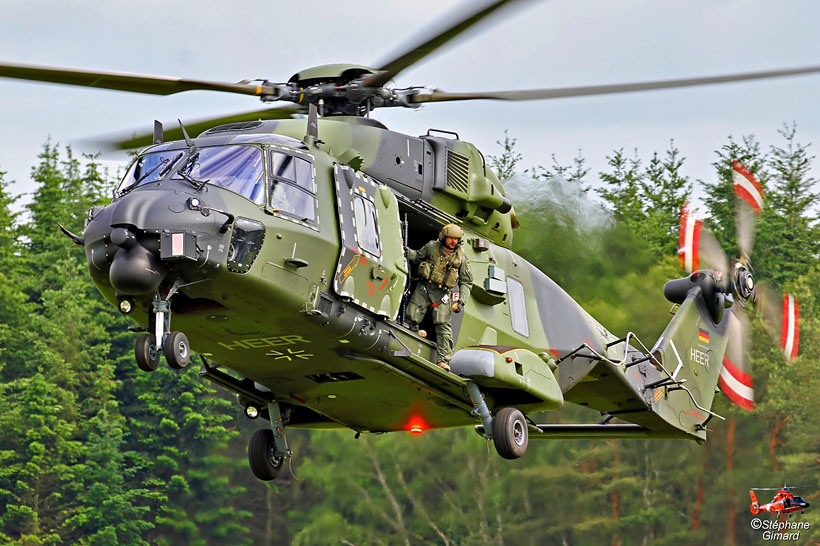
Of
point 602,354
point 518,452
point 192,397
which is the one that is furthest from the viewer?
point 192,397

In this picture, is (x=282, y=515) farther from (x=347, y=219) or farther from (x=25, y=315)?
(x=347, y=219)

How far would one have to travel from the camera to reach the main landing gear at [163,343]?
10413mm

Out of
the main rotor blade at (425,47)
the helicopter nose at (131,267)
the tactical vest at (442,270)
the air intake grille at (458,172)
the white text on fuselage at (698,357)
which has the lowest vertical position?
the white text on fuselage at (698,357)

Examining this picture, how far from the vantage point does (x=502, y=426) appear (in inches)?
497

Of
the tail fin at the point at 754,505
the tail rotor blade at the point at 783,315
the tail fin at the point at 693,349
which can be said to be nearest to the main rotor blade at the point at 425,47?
the tail fin at the point at 693,349

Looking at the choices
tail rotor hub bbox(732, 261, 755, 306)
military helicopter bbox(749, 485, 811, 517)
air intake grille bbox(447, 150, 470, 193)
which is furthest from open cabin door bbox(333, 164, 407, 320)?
military helicopter bbox(749, 485, 811, 517)

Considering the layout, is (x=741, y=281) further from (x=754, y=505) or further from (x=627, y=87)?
(x=754, y=505)

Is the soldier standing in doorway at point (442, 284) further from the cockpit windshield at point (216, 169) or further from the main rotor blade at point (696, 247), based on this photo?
the main rotor blade at point (696, 247)

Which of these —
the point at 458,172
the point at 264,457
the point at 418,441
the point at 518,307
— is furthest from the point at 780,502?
the point at 458,172

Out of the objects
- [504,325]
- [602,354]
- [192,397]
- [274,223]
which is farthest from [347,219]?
[192,397]

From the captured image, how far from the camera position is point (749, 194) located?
15391 mm

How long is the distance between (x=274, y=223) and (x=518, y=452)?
349 cm

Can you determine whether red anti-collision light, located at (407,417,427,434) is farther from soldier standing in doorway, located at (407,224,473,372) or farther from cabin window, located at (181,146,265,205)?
cabin window, located at (181,146,265,205)

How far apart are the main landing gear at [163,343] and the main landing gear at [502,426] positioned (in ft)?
10.7
